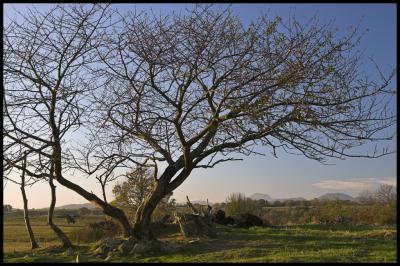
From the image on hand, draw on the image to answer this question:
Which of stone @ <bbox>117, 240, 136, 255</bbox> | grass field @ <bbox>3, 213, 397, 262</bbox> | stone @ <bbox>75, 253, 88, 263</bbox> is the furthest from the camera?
stone @ <bbox>117, 240, 136, 255</bbox>

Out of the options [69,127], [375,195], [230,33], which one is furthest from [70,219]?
[375,195]

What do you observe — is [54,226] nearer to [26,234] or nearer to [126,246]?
[126,246]

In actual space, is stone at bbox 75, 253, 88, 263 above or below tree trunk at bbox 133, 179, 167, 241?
below

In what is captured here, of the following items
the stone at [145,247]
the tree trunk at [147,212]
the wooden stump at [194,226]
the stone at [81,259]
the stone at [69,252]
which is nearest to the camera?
the stone at [81,259]

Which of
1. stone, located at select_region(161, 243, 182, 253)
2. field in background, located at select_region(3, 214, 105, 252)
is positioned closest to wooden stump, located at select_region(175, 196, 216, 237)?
stone, located at select_region(161, 243, 182, 253)

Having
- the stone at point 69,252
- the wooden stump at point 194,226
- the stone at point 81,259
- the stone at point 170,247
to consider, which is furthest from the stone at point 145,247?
the wooden stump at point 194,226

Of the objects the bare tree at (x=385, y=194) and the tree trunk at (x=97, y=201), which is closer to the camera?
the tree trunk at (x=97, y=201)

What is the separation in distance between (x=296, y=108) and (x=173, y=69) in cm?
275

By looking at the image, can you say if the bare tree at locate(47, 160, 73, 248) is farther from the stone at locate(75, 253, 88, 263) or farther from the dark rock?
the dark rock

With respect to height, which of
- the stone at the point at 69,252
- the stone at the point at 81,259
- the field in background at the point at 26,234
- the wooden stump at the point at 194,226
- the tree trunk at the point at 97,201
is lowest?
the field in background at the point at 26,234

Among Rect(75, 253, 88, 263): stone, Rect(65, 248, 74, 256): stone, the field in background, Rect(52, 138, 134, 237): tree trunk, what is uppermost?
Rect(52, 138, 134, 237): tree trunk

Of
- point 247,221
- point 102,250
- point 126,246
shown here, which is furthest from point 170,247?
point 247,221

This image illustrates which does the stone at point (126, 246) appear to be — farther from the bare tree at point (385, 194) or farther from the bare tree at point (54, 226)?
the bare tree at point (385, 194)

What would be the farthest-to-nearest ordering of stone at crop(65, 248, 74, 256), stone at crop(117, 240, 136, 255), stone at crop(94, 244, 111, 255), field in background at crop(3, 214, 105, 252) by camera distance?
1. field in background at crop(3, 214, 105, 252)
2. stone at crop(65, 248, 74, 256)
3. stone at crop(94, 244, 111, 255)
4. stone at crop(117, 240, 136, 255)
